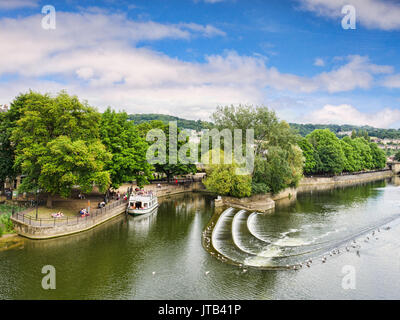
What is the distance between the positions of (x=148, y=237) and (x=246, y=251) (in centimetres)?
1192

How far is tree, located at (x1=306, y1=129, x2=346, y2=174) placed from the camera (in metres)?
97.4

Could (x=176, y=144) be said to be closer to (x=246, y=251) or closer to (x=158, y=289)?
(x=246, y=251)

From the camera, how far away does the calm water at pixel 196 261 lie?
24906 millimetres

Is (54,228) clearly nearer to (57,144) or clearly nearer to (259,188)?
(57,144)

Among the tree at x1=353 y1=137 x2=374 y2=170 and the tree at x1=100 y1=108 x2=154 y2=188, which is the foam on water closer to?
the tree at x1=100 y1=108 x2=154 y2=188

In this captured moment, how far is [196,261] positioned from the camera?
3070cm

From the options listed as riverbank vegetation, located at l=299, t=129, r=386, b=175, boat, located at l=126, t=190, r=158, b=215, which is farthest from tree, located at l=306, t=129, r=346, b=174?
boat, located at l=126, t=190, r=158, b=215

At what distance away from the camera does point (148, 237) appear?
38.0 meters

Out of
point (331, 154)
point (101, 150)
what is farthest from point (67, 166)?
point (331, 154)

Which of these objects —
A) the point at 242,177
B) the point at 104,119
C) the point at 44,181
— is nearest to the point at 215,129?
the point at 242,177

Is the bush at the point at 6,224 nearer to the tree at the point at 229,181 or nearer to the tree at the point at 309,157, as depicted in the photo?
the tree at the point at 229,181

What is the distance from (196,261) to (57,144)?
2180cm

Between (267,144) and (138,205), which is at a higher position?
(267,144)
